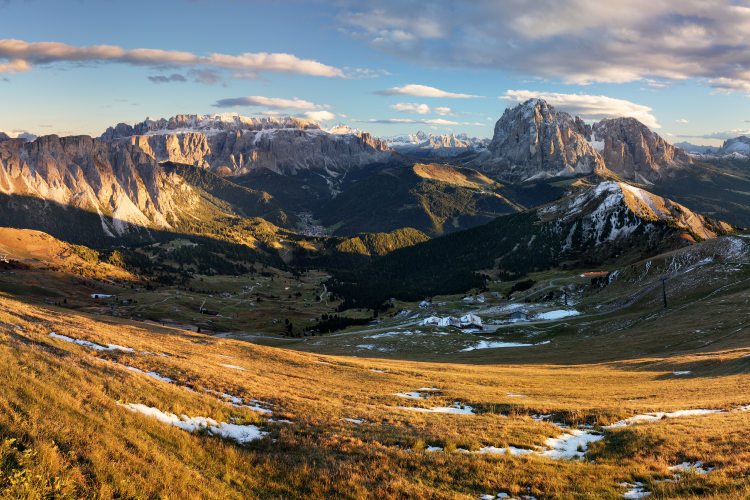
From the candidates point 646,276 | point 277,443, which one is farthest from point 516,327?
point 277,443

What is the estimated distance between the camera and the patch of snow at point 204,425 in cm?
1822

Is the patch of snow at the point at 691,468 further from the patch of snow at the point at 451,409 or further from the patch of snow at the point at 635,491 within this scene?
the patch of snow at the point at 451,409

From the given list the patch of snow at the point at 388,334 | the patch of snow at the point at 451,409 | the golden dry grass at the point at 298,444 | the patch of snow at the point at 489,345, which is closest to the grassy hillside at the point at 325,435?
the golden dry grass at the point at 298,444

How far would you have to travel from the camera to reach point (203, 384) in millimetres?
27438

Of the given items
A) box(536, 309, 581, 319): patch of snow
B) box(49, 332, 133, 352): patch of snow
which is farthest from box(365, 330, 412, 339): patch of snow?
box(49, 332, 133, 352): patch of snow

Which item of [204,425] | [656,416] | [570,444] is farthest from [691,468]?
[204,425]

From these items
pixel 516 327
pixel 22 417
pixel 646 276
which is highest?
pixel 22 417

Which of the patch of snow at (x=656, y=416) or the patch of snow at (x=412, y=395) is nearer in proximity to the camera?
the patch of snow at (x=656, y=416)

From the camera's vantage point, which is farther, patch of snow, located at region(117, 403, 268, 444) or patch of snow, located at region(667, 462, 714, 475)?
patch of snow, located at region(117, 403, 268, 444)

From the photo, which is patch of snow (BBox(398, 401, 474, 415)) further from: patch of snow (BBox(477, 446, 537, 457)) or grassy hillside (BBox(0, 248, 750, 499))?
patch of snow (BBox(477, 446, 537, 457))

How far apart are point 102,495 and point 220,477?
434cm

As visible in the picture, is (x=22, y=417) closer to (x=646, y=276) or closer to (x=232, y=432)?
(x=232, y=432)

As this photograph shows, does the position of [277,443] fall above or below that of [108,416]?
below

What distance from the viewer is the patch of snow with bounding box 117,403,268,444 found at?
18.2m
